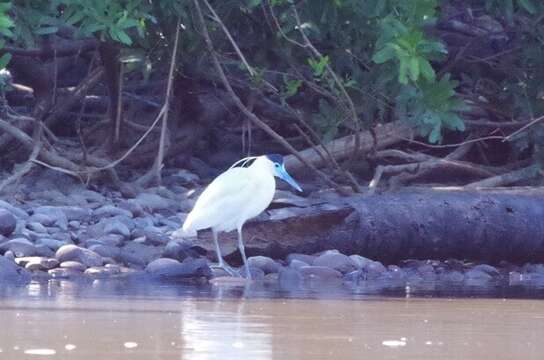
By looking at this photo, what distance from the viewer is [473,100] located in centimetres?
1182

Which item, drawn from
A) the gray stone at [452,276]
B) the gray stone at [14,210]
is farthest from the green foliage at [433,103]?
the gray stone at [14,210]

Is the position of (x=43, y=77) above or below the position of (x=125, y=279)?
above

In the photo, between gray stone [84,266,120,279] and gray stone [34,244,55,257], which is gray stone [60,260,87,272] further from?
gray stone [34,244,55,257]

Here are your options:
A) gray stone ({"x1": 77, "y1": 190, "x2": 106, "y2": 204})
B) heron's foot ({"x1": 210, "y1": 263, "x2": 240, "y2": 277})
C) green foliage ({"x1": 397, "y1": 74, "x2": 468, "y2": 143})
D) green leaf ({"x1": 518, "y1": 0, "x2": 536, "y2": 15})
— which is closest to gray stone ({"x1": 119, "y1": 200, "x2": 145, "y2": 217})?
gray stone ({"x1": 77, "y1": 190, "x2": 106, "y2": 204})

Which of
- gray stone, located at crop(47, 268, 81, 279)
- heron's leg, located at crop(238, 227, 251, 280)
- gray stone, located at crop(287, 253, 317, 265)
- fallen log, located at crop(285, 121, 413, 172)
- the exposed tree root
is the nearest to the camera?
gray stone, located at crop(47, 268, 81, 279)

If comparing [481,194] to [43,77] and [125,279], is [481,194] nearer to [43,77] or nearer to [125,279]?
[125,279]

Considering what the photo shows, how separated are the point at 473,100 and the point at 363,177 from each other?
4.31 ft

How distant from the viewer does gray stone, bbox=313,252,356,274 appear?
8.68 meters

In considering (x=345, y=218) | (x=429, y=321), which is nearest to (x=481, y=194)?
(x=345, y=218)

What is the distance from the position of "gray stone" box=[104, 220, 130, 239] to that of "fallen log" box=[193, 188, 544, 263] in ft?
1.66

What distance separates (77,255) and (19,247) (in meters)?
0.38

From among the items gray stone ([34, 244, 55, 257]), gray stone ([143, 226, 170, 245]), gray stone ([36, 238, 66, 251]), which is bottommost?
gray stone ([34, 244, 55, 257])

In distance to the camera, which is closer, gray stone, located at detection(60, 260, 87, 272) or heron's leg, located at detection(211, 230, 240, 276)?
gray stone, located at detection(60, 260, 87, 272)

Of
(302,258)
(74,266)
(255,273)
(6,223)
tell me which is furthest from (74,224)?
(302,258)
